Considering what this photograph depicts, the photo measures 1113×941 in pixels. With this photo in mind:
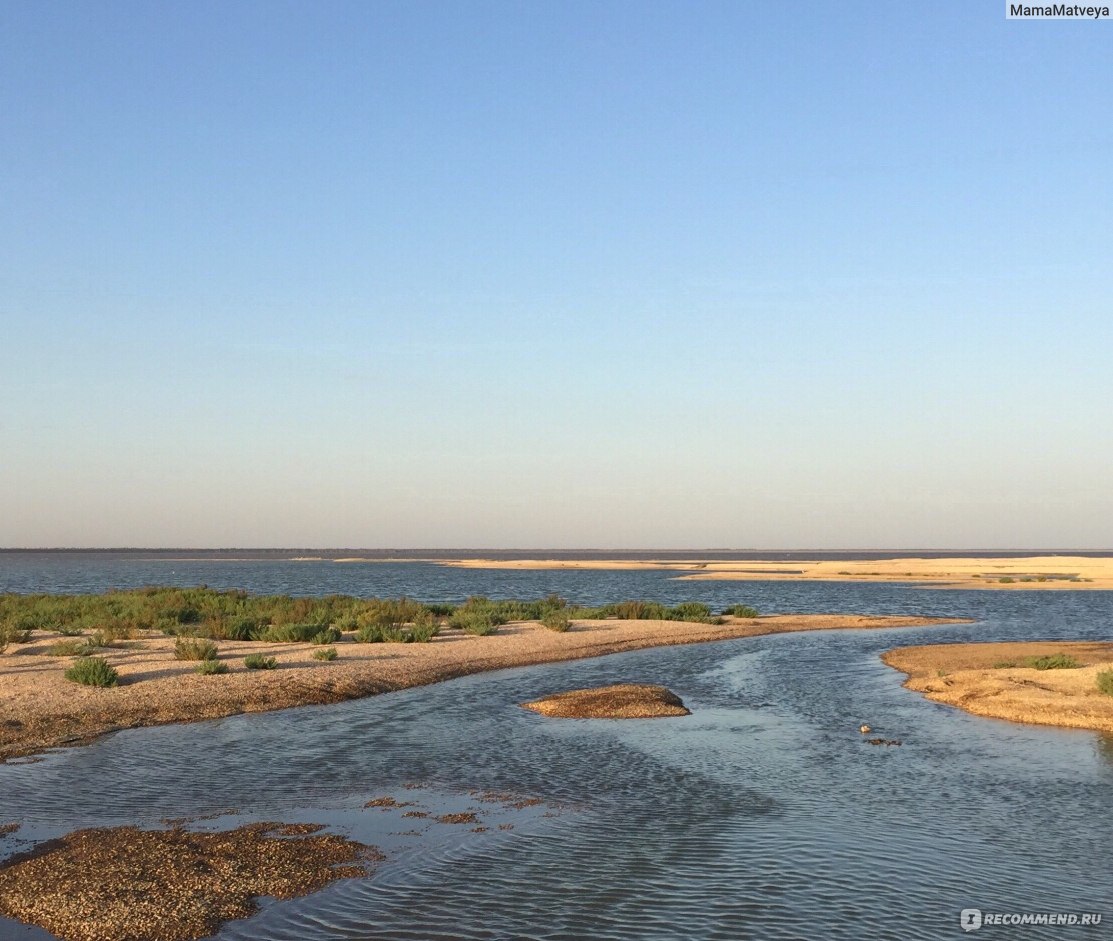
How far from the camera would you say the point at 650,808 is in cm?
1437

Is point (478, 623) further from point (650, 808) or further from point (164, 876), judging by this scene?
point (164, 876)

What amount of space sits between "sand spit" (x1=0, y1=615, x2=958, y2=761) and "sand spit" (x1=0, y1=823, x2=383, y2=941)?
7079mm

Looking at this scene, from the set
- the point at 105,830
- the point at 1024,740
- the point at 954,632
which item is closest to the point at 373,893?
the point at 105,830

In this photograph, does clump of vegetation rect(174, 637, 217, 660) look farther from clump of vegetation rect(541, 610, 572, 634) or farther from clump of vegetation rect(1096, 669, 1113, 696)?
clump of vegetation rect(1096, 669, 1113, 696)

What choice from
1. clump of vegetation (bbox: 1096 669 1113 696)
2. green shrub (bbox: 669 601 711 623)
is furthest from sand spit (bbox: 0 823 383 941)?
green shrub (bbox: 669 601 711 623)

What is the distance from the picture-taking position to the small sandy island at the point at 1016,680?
71.9 feet

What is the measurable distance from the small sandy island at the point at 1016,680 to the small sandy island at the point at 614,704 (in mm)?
7016

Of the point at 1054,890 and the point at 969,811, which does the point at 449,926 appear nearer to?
the point at 1054,890

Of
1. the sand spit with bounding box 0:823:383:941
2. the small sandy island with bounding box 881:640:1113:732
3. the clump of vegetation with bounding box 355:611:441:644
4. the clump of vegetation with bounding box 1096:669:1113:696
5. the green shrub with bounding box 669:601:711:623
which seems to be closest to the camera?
the sand spit with bounding box 0:823:383:941

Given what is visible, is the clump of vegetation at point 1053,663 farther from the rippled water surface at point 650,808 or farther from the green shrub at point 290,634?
the green shrub at point 290,634

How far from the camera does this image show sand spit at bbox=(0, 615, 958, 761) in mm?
20516

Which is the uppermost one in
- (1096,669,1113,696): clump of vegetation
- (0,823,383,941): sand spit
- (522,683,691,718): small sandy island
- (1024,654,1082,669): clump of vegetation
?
(1096,669,1113,696): clump of vegetation

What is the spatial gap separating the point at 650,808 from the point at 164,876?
21.8ft

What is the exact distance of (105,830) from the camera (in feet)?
41.5
